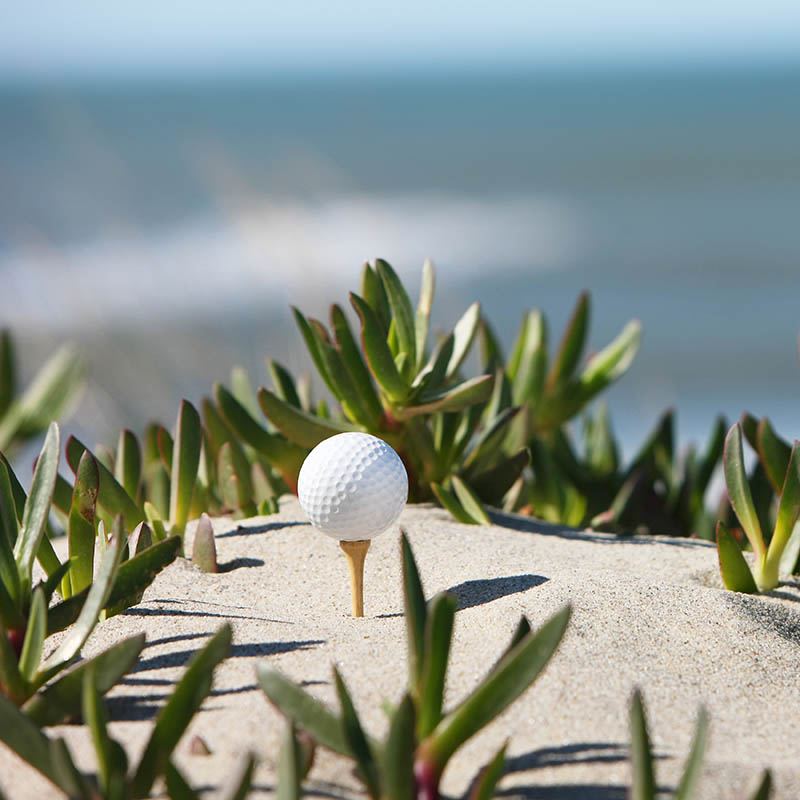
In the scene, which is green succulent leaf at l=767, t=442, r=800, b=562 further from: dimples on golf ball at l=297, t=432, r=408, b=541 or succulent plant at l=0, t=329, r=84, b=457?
succulent plant at l=0, t=329, r=84, b=457

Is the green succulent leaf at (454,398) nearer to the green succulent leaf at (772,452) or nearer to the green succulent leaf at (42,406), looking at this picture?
the green succulent leaf at (772,452)

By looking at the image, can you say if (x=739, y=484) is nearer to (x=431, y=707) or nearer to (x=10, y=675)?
(x=431, y=707)

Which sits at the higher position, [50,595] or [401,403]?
[401,403]

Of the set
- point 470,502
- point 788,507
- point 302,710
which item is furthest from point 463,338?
point 302,710

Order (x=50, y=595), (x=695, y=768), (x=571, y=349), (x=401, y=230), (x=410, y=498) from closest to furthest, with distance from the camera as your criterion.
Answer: (x=695, y=768)
(x=50, y=595)
(x=410, y=498)
(x=571, y=349)
(x=401, y=230)

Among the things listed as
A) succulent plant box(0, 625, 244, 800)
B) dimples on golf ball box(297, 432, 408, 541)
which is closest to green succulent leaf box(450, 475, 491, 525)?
dimples on golf ball box(297, 432, 408, 541)

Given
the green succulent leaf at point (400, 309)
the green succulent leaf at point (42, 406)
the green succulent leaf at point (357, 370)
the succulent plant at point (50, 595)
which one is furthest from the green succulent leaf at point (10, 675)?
the green succulent leaf at point (42, 406)
